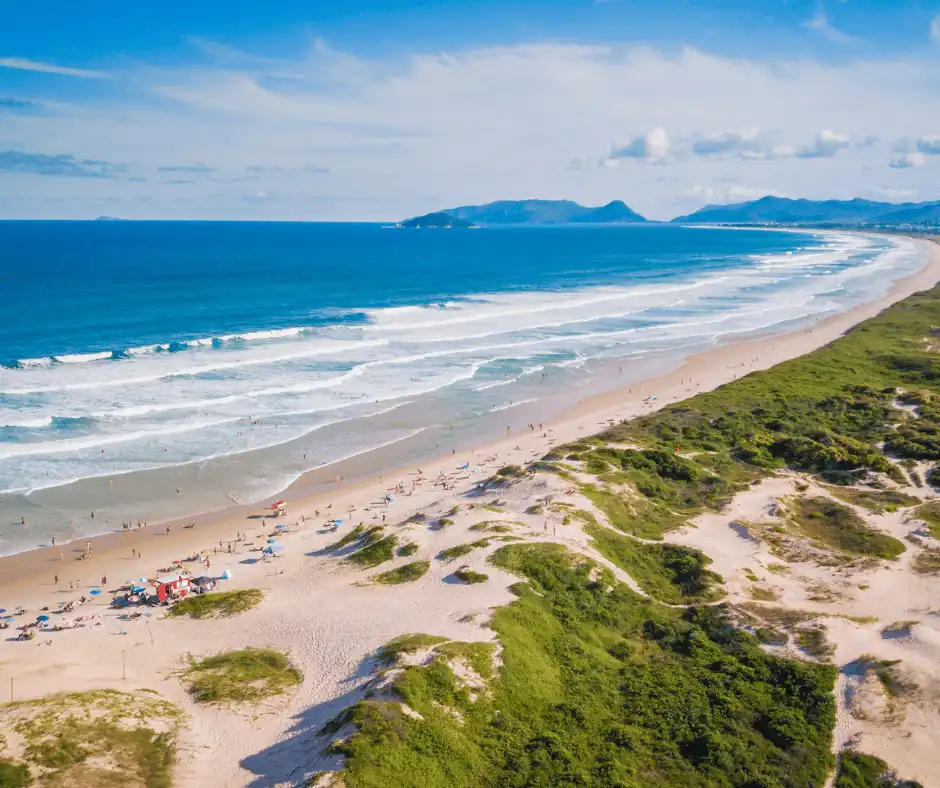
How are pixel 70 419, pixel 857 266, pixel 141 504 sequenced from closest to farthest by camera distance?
1. pixel 141 504
2. pixel 70 419
3. pixel 857 266

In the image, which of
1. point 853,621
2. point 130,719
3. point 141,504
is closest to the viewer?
point 130,719

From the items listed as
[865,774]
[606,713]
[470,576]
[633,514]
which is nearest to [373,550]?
[470,576]

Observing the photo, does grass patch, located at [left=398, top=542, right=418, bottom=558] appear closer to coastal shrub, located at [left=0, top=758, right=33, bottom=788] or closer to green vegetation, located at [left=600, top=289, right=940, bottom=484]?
coastal shrub, located at [left=0, top=758, right=33, bottom=788]

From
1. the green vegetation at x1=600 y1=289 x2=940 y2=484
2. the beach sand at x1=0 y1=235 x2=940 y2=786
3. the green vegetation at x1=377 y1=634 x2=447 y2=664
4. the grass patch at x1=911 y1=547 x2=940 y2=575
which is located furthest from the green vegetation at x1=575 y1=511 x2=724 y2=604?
the green vegetation at x1=600 y1=289 x2=940 y2=484

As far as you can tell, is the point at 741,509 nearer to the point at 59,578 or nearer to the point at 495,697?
the point at 495,697

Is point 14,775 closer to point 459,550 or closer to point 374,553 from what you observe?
point 374,553

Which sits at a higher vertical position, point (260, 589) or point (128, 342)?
point (128, 342)

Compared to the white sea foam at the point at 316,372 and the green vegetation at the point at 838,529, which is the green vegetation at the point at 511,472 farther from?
the green vegetation at the point at 838,529

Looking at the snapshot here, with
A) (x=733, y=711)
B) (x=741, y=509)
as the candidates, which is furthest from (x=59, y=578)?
(x=741, y=509)
